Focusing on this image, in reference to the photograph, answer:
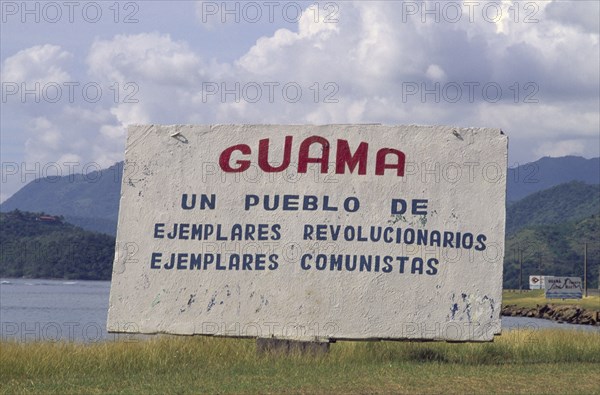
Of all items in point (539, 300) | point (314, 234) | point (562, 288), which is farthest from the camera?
point (562, 288)

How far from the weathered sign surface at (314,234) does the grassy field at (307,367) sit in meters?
0.57

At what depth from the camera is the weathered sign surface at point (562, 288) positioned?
363ft

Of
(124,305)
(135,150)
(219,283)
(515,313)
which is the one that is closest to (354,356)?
(219,283)

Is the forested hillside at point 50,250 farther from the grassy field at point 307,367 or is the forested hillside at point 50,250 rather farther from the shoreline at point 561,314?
the grassy field at point 307,367

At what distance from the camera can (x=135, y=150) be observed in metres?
18.8

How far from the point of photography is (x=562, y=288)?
11138cm

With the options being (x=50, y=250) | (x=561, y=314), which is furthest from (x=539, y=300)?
(x=50, y=250)

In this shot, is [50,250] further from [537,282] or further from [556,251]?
[556,251]

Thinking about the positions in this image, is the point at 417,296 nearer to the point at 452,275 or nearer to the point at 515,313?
the point at 452,275

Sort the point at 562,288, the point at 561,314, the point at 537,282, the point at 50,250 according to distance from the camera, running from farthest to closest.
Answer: the point at 50,250, the point at 537,282, the point at 562,288, the point at 561,314

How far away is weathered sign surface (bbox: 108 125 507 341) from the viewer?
17688 millimetres

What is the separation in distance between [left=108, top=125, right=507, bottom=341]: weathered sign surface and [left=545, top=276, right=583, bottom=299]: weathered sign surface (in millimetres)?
95953

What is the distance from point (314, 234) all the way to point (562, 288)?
3870 inches

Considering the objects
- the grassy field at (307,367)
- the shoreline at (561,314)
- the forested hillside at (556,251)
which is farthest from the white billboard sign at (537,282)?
the grassy field at (307,367)
